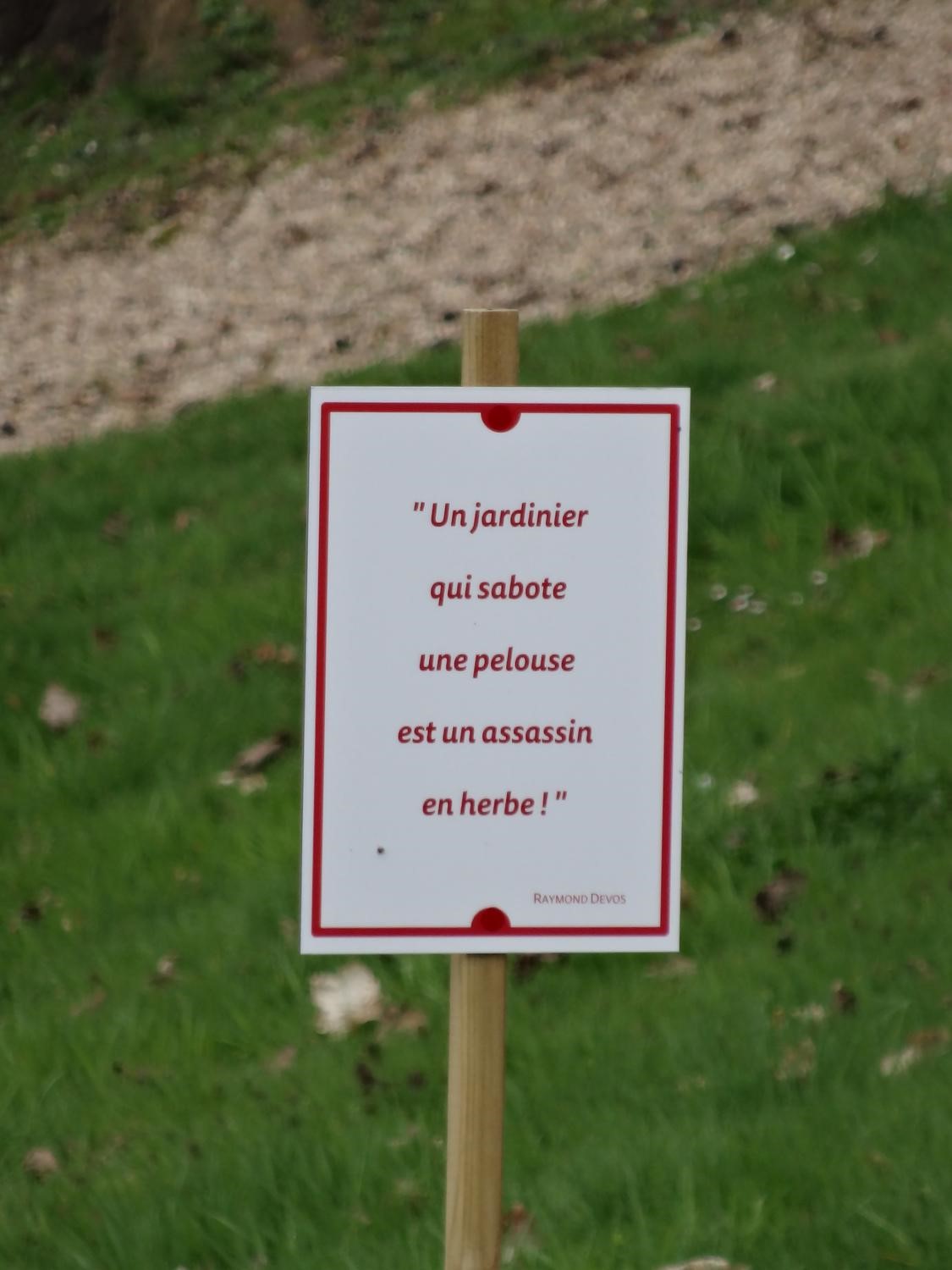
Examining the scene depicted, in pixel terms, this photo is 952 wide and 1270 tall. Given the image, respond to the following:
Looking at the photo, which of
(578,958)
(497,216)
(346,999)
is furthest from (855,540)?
(497,216)

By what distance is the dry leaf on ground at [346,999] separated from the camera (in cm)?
410

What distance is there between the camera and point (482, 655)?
2.45 m

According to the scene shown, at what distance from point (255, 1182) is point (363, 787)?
133 centimetres

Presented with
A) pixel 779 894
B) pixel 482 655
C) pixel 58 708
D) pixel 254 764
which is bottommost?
pixel 779 894

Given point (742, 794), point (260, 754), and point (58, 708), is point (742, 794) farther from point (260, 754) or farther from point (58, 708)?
point (58, 708)

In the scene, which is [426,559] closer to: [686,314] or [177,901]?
[177,901]

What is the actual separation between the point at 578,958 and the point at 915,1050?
0.91m

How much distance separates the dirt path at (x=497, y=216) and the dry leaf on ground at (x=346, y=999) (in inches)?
198

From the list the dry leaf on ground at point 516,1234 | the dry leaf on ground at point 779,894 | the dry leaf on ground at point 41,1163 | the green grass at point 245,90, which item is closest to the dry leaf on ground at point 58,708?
the dry leaf on ground at point 41,1163

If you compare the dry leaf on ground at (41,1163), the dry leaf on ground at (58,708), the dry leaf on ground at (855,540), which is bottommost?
the dry leaf on ground at (41,1163)

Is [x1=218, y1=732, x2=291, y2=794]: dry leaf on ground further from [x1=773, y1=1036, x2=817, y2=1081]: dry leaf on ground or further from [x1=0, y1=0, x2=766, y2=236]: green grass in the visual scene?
[x1=0, y1=0, x2=766, y2=236]: green grass

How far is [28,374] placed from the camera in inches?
408

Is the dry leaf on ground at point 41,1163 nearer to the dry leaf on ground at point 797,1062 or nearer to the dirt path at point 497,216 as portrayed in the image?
the dry leaf on ground at point 797,1062

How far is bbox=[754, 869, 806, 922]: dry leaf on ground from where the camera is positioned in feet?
13.6
